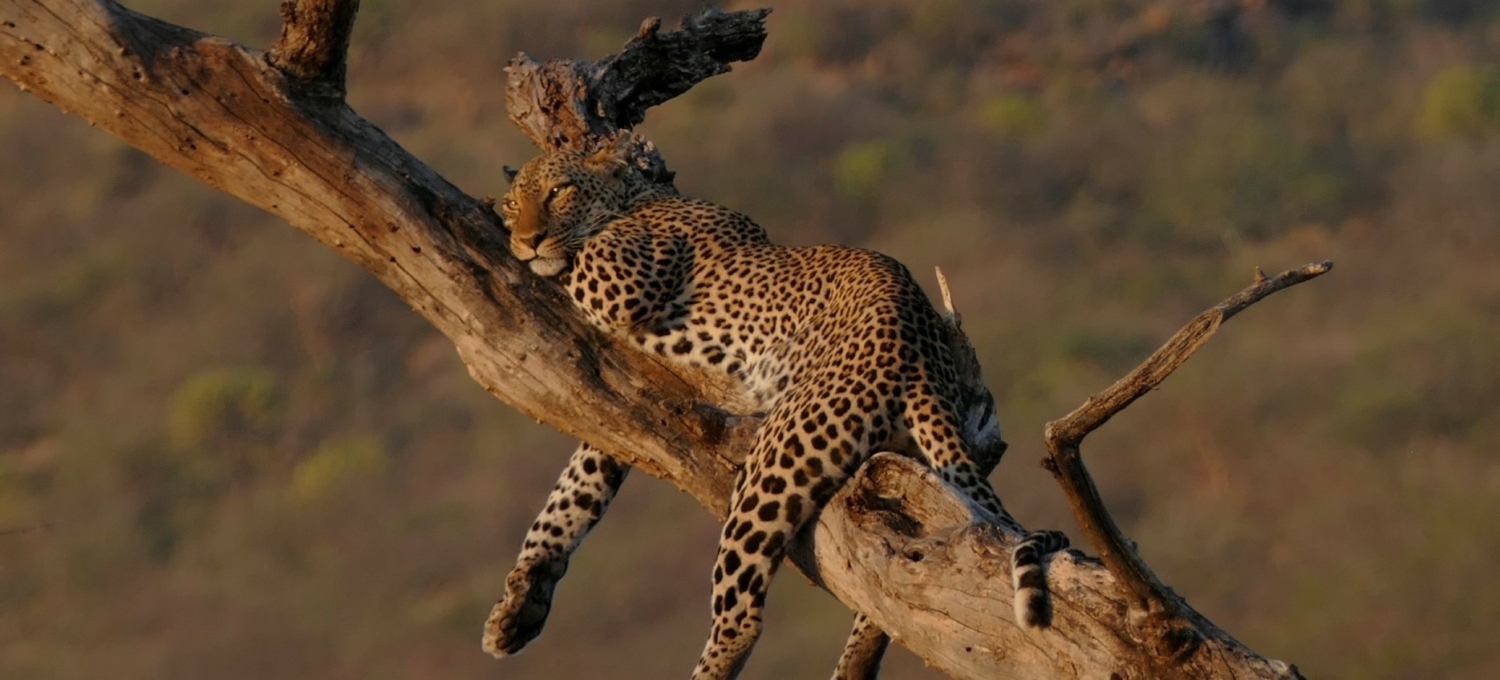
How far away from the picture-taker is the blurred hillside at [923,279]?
38.8 meters

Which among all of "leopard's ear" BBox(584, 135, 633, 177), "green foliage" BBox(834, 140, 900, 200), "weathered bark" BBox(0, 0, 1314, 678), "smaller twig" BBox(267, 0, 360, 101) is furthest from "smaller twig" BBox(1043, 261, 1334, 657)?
"green foliage" BBox(834, 140, 900, 200)

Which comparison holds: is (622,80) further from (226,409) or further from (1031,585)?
(226,409)

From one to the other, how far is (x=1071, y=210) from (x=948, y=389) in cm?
4368

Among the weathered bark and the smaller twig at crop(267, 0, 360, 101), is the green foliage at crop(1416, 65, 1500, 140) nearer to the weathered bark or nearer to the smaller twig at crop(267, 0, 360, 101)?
the weathered bark

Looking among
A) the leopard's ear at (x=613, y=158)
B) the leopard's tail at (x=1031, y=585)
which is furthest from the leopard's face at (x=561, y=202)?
the leopard's tail at (x=1031, y=585)

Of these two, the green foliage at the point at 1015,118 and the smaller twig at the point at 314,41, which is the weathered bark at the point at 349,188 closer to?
the smaller twig at the point at 314,41

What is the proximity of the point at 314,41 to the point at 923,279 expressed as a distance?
3792 centimetres

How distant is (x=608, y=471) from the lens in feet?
31.6

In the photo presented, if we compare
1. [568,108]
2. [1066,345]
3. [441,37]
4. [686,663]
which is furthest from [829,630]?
[568,108]

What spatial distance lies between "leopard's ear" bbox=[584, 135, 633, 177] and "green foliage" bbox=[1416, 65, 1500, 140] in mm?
46416

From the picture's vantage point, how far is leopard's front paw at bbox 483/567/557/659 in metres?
9.16

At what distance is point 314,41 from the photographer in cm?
855

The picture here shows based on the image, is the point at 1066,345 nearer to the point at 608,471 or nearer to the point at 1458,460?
the point at 1458,460

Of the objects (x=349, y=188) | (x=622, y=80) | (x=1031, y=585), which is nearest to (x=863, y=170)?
(x=622, y=80)
